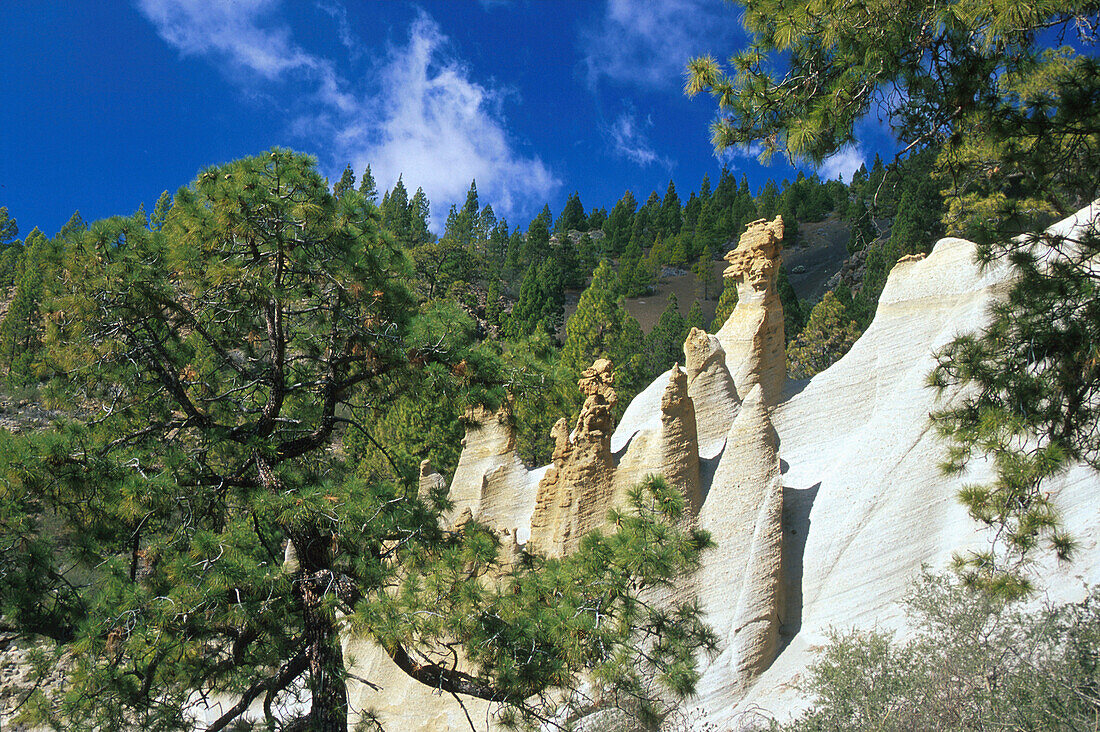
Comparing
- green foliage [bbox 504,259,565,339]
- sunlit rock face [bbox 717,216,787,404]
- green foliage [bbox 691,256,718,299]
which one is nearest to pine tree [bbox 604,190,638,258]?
green foliage [bbox 691,256,718,299]

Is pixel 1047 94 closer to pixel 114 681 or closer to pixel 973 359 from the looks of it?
pixel 973 359

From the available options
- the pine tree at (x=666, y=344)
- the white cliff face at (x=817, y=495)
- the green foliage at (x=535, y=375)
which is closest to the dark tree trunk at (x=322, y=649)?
the green foliage at (x=535, y=375)

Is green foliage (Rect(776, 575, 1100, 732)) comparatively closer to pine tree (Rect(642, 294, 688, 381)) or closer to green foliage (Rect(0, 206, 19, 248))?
pine tree (Rect(642, 294, 688, 381))

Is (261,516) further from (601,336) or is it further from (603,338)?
(601,336)

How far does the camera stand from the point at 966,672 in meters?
8.33

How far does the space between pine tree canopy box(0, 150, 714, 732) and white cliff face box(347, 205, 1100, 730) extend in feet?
12.7

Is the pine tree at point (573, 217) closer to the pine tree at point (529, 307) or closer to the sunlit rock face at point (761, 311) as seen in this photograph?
the pine tree at point (529, 307)

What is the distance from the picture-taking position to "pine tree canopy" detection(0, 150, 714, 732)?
19.6ft

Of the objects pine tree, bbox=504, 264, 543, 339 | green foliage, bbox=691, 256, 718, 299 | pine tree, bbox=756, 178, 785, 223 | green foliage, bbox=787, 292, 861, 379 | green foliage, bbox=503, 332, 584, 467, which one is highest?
pine tree, bbox=756, 178, 785, 223

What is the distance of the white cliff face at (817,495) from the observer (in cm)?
1078

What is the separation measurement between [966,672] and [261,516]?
7.48 m

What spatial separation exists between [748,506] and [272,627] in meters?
7.18

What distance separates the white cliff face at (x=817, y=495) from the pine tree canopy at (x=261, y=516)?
386cm

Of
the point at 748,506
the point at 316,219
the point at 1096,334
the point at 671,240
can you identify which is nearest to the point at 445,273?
the point at 748,506
